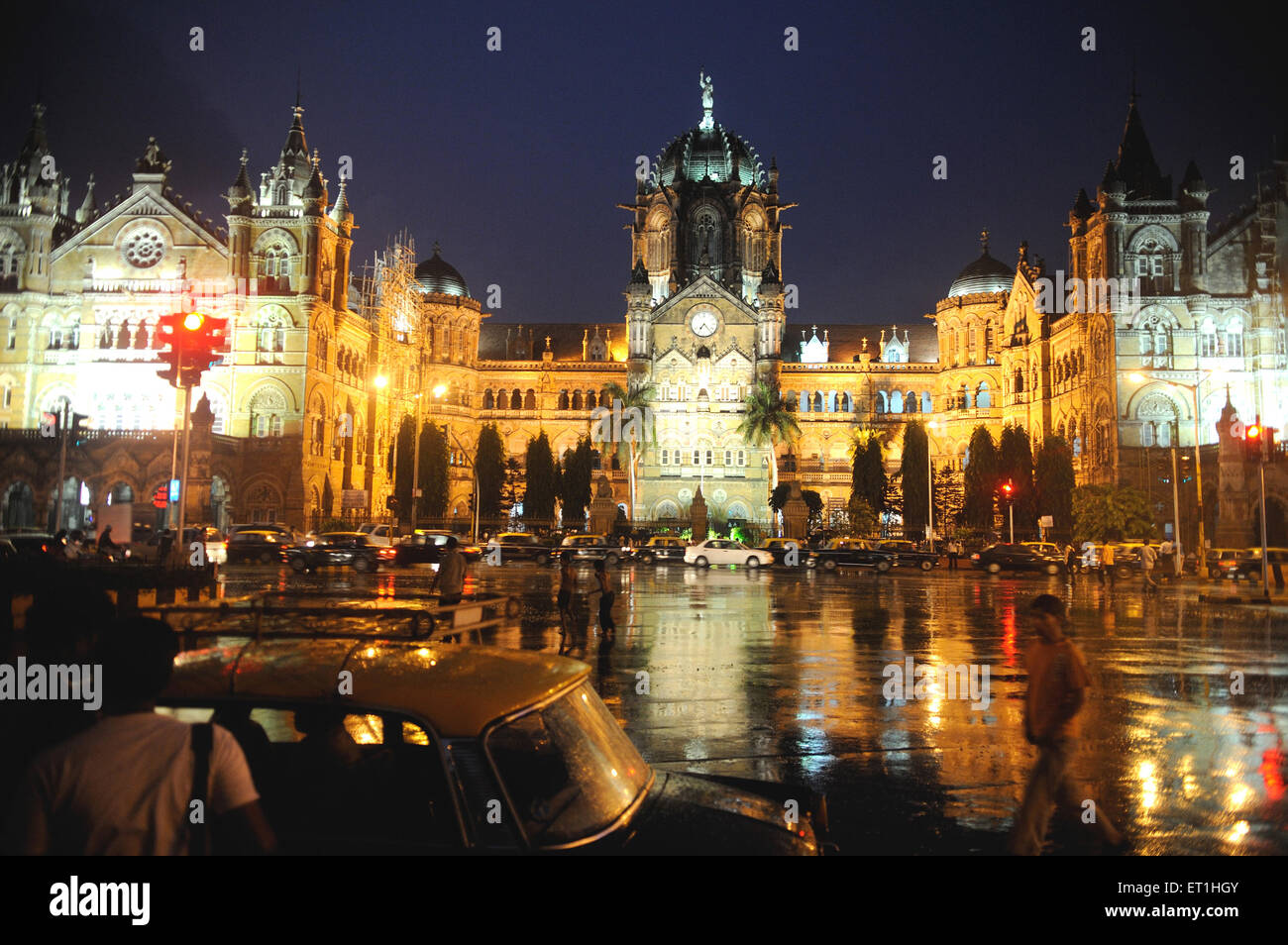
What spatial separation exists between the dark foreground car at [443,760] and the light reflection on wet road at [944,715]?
2974 mm

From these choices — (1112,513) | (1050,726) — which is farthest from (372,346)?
(1050,726)

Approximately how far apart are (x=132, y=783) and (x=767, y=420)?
223ft

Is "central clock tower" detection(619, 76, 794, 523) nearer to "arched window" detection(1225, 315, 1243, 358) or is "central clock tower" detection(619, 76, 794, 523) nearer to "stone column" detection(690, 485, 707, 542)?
"stone column" detection(690, 485, 707, 542)

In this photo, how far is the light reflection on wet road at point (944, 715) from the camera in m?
7.07

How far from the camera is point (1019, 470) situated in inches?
2202

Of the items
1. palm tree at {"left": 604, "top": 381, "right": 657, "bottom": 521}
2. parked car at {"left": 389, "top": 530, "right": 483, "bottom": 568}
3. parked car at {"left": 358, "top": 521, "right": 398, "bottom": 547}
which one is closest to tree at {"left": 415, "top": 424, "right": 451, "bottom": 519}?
palm tree at {"left": 604, "top": 381, "right": 657, "bottom": 521}

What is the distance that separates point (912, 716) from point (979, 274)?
75.0 m

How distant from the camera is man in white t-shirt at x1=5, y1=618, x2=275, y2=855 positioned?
9.88 ft

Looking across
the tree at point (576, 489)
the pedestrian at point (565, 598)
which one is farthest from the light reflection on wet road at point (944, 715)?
the tree at point (576, 489)

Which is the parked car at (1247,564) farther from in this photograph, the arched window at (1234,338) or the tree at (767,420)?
the tree at (767,420)

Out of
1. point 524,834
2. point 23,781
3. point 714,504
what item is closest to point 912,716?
point 524,834

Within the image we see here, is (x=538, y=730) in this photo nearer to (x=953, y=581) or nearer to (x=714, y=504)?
(x=953, y=581)

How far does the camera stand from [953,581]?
36.5 m

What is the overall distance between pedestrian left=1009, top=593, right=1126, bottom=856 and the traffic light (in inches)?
579
